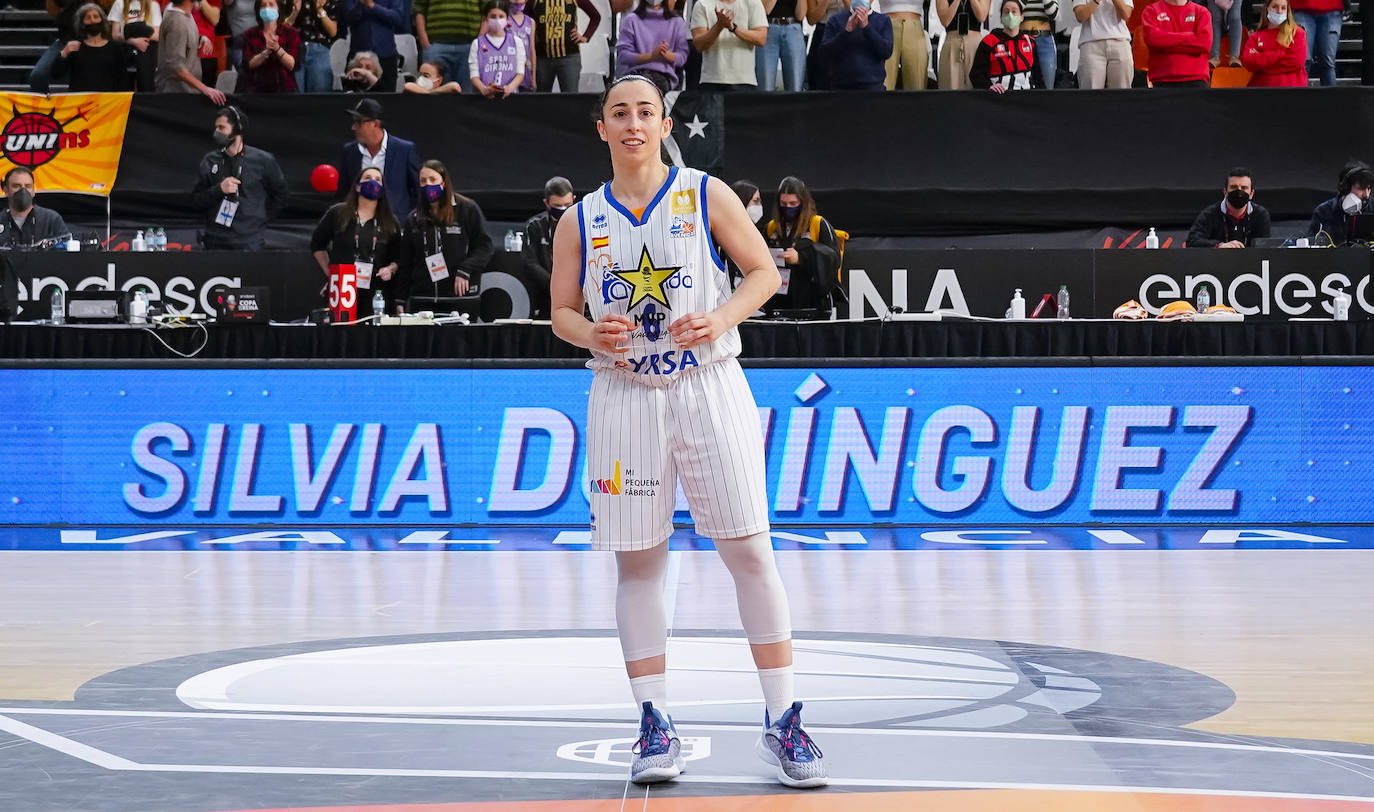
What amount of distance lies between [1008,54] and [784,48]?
75.9 inches

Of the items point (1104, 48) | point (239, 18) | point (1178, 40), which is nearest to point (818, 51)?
point (1104, 48)

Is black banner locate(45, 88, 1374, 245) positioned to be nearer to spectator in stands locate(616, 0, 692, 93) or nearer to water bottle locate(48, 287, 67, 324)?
spectator in stands locate(616, 0, 692, 93)

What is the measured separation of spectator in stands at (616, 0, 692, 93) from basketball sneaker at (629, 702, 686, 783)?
30.8ft

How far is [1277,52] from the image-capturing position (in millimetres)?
12930

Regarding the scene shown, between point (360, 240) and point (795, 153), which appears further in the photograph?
point (795, 153)

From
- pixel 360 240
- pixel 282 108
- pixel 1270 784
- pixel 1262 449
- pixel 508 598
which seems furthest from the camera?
pixel 282 108

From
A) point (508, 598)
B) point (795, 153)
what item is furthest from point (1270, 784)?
point (795, 153)

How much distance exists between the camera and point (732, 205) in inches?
154

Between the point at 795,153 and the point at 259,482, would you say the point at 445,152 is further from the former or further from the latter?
the point at 259,482

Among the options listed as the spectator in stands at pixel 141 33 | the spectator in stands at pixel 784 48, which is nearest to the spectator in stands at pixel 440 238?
the spectator in stands at pixel 784 48

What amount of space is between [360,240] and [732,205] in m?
7.32

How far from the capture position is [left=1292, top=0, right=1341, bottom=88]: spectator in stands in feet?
43.8

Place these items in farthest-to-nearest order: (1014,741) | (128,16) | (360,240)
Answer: (128,16)
(360,240)
(1014,741)

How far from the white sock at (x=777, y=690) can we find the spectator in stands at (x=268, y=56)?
10418mm
